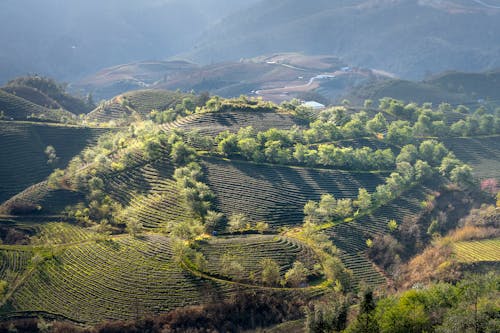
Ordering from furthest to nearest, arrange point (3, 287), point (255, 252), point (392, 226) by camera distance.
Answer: point (392, 226) < point (255, 252) < point (3, 287)

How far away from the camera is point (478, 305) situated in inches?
1674

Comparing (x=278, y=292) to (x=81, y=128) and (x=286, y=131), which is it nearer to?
(x=286, y=131)

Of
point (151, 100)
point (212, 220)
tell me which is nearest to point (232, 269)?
point (212, 220)

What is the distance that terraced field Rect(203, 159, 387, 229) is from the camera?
75.9 metres

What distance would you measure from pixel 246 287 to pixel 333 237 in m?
19.5

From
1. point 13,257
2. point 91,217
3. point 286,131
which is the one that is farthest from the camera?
point 286,131

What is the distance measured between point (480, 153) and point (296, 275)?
7266 cm

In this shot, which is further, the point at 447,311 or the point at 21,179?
the point at 21,179

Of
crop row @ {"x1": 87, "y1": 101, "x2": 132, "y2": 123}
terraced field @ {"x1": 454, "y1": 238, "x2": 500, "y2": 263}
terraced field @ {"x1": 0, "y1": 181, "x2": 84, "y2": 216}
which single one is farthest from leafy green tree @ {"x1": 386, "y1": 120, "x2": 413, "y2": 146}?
crop row @ {"x1": 87, "y1": 101, "x2": 132, "y2": 123}

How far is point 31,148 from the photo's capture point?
331 feet

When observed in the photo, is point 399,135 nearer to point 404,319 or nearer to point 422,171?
point 422,171

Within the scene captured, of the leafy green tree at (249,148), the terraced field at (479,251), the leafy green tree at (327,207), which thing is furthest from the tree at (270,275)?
the leafy green tree at (249,148)

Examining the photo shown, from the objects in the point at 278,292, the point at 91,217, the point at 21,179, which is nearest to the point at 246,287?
the point at 278,292

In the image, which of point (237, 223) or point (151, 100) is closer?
point (237, 223)
